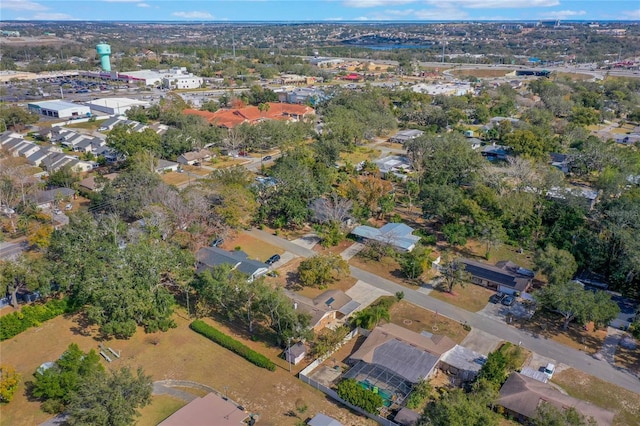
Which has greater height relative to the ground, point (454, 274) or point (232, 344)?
point (454, 274)

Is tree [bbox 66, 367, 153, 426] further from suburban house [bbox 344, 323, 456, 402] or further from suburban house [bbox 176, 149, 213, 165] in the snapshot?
suburban house [bbox 176, 149, 213, 165]

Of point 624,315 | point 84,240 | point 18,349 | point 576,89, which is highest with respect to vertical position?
point 576,89

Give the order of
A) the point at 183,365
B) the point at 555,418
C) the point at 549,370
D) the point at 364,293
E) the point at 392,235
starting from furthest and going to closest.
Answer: the point at 392,235, the point at 364,293, the point at 183,365, the point at 549,370, the point at 555,418

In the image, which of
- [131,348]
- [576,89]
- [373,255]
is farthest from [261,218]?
[576,89]

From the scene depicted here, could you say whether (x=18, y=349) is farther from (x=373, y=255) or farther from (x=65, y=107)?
(x=65, y=107)

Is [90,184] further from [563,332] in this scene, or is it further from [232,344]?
Answer: [563,332]

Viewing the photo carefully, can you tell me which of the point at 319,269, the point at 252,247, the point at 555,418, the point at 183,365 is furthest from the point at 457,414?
the point at 252,247
